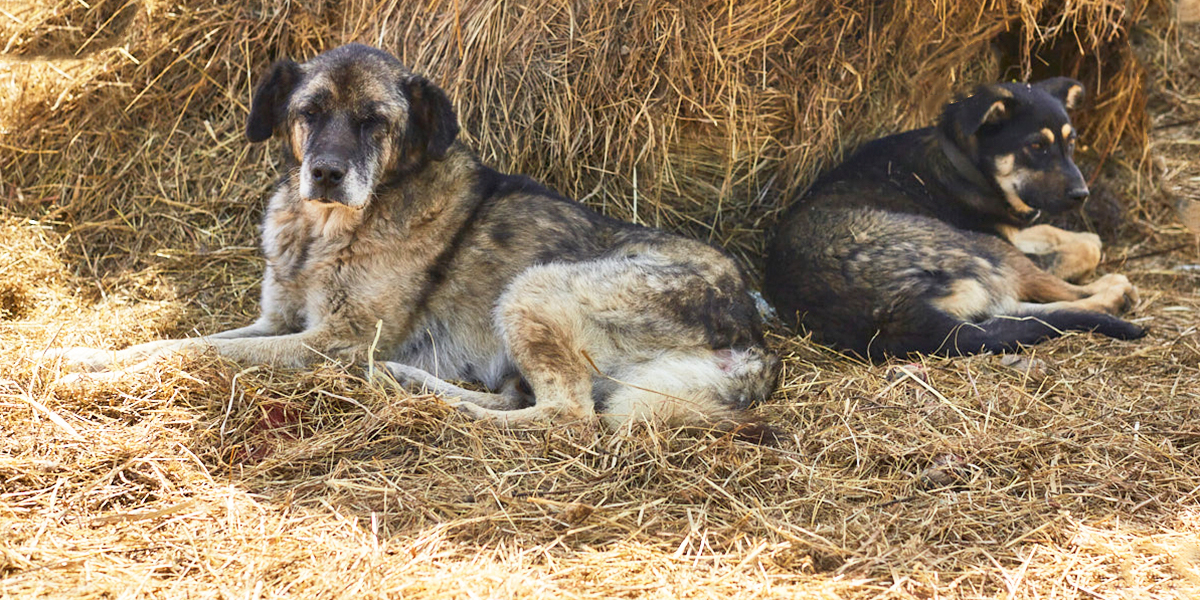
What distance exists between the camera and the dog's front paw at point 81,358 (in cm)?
350

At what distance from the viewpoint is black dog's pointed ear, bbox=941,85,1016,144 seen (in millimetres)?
5086

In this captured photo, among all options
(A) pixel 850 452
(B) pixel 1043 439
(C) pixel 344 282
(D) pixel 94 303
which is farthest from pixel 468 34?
(B) pixel 1043 439

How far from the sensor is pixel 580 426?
3.43 metres

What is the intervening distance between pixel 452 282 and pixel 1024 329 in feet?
9.33

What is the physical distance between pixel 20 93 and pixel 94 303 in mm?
1454

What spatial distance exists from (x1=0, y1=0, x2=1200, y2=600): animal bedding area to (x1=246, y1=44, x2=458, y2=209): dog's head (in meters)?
0.83

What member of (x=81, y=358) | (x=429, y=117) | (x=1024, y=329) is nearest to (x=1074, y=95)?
(x=1024, y=329)

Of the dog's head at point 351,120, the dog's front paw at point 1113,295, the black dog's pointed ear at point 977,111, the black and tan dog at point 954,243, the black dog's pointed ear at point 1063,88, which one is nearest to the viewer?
the dog's head at point 351,120

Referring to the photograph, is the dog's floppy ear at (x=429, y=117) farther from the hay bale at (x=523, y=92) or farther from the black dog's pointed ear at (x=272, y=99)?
the hay bale at (x=523, y=92)

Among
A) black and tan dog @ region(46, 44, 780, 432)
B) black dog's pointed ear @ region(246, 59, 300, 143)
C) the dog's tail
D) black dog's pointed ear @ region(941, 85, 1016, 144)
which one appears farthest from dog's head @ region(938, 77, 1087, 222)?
black dog's pointed ear @ region(246, 59, 300, 143)

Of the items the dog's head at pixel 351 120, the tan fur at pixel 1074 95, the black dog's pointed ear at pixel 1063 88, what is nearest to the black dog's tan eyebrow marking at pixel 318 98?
the dog's head at pixel 351 120

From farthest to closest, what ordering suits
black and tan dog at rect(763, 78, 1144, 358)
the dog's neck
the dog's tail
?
1. the dog's neck
2. black and tan dog at rect(763, 78, 1144, 358)
3. the dog's tail

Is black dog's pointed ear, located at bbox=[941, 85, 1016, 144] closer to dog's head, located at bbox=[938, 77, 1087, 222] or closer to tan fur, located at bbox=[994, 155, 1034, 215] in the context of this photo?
dog's head, located at bbox=[938, 77, 1087, 222]

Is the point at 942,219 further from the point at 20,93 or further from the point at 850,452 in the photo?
the point at 20,93
